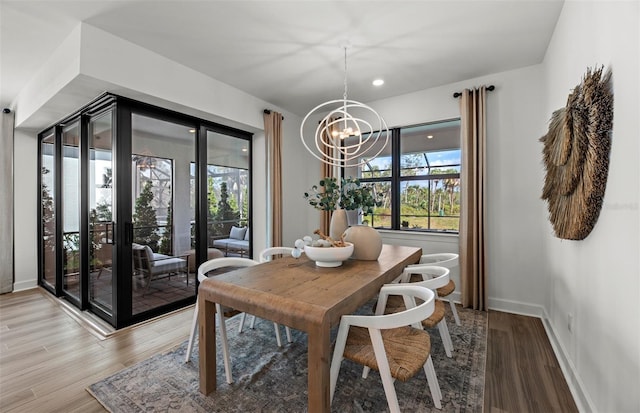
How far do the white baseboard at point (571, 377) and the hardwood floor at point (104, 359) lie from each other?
4 centimetres

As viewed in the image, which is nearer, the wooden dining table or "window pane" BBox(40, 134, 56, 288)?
the wooden dining table

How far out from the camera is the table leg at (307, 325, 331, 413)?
132 cm

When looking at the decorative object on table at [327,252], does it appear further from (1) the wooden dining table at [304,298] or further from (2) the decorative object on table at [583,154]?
(2) the decorative object on table at [583,154]

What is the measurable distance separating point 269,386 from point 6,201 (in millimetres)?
4474

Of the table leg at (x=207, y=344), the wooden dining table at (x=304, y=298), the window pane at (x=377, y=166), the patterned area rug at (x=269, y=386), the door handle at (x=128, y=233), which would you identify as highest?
the window pane at (x=377, y=166)

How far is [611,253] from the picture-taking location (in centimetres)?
142

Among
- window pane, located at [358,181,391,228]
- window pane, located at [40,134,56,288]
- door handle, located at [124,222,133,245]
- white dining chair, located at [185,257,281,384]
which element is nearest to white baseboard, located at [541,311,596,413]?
white dining chair, located at [185,257,281,384]

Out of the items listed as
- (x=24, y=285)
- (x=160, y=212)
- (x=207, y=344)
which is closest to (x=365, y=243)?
(x=207, y=344)

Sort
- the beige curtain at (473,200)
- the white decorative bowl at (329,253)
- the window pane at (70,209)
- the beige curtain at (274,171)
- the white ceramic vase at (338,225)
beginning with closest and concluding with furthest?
1. the white decorative bowl at (329,253)
2. the white ceramic vase at (338,225)
3. the beige curtain at (473,200)
4. the window pane at (70,209)
5. the beige curtain at (274,171)

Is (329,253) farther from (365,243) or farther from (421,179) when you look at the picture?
(421,179)

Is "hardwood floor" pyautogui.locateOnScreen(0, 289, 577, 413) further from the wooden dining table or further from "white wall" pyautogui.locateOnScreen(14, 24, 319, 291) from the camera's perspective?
"white wall" pyautogui.locateOnScreen(14, 24, 319, 291)

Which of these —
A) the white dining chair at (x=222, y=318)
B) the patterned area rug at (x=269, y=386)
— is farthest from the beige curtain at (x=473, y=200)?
the white dining chair at (x=222, y=318)

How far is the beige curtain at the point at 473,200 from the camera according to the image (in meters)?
3.26

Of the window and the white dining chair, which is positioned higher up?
the window
